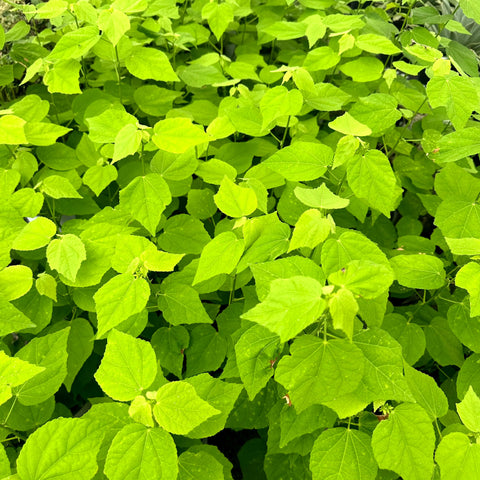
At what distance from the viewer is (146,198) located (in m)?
1.25

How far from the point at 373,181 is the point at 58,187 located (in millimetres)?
962

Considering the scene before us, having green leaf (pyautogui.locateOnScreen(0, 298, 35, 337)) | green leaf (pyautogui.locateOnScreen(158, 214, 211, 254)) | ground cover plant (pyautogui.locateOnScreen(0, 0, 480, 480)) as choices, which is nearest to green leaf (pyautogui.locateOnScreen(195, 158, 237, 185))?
ground cover plant (pyautogui.locateOnScreen(0, 0, 480, 480))

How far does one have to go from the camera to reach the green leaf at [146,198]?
1230 millimetres

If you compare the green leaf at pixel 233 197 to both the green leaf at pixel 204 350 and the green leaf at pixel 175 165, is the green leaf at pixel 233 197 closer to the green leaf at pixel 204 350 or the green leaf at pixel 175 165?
the green leaf at pixel 175 165

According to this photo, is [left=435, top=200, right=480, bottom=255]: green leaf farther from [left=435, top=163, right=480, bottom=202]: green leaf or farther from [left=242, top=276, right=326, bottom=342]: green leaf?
[left=242, top=276, right=326, bottom=342]: green leaf

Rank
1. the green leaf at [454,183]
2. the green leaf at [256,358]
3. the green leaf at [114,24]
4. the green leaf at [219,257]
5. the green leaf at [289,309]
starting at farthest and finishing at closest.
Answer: the green leaf at [454,183] < the green leaf at [114,24] < the green leaf at [219,257] < the green leaf at [256,358] < the green leaf at [289,309]

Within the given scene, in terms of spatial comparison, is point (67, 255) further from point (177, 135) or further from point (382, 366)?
point (382, 366)

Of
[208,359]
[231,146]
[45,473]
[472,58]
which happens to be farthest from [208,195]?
[472,58]

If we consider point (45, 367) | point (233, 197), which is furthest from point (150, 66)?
point (45, 367)

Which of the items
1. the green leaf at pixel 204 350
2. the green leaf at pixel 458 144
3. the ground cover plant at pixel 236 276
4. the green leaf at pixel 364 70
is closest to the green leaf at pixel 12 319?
the ground cover plant at pixel 236 276

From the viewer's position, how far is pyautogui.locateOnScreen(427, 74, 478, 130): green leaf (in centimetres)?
132

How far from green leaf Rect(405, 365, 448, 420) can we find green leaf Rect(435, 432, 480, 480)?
→ 0.11 metres

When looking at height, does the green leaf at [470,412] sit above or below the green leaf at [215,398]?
above

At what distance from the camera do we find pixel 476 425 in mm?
885
